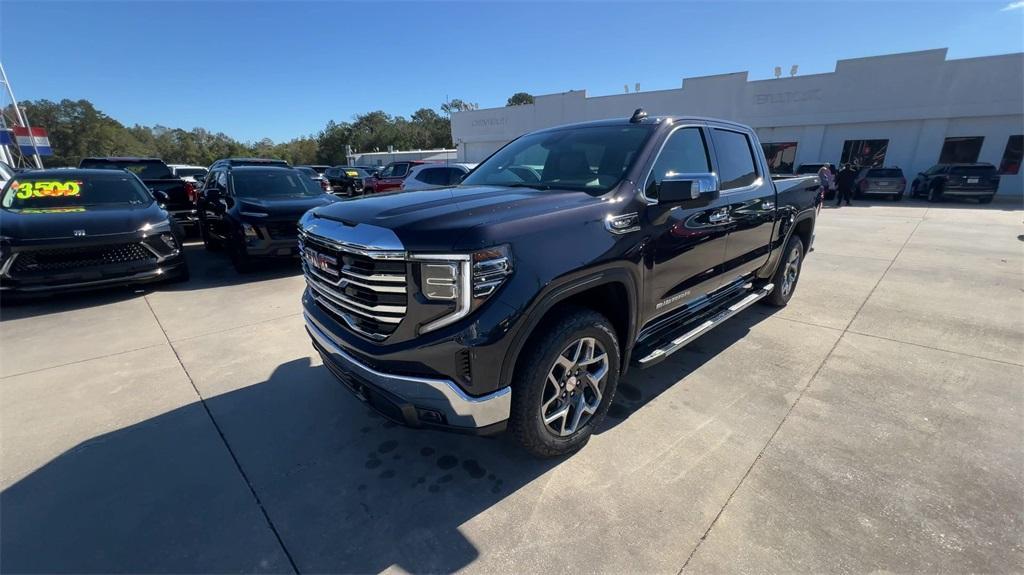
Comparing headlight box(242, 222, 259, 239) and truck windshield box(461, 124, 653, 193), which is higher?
truck windshield box(461, 124, 653, 193)

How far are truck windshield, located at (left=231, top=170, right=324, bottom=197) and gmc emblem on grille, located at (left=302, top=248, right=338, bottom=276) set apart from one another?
216 inches

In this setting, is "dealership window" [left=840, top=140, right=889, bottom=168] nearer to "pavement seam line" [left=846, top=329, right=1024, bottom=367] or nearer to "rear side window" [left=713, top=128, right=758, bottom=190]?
"pavement seam line" [left=846, top=329, right=1024, bottom=367]

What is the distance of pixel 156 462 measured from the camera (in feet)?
8.42

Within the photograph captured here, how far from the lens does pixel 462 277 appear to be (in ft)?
6.35

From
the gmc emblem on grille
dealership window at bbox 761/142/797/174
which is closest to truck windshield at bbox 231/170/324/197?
the gmc emblem on grille

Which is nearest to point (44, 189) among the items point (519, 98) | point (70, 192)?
point (70, 192)

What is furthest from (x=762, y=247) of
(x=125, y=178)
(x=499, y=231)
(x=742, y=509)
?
(x=125, y=178)

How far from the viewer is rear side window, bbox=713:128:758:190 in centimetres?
358

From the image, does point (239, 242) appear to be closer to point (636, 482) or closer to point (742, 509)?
point (636, 482)

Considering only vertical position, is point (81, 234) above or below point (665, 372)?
above

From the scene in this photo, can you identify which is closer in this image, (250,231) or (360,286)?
(360,286)

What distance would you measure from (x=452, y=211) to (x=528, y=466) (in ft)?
4.97

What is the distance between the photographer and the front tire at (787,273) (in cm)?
481

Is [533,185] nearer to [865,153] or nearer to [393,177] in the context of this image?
[393,177]
